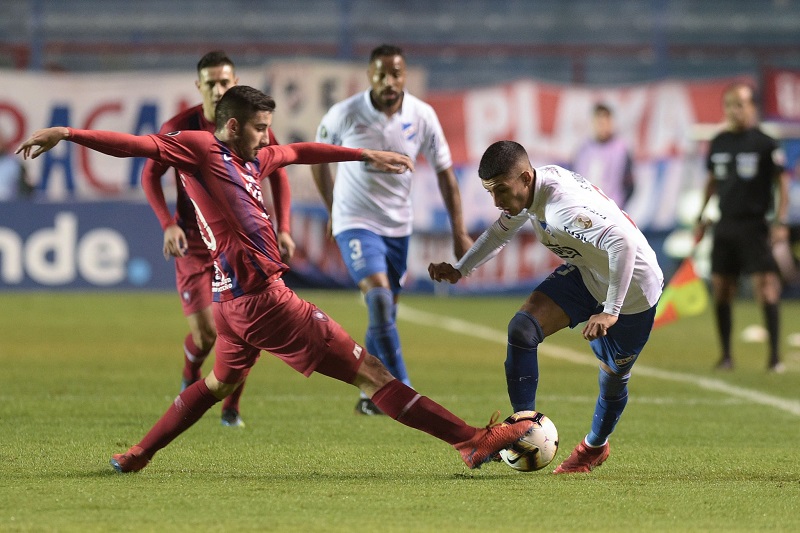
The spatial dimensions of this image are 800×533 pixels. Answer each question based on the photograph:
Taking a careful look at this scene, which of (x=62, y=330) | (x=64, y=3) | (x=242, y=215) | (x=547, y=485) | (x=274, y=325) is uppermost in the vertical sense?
(x=64, y=3)

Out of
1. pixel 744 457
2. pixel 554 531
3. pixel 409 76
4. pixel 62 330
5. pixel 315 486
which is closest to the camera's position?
pixel 554 531

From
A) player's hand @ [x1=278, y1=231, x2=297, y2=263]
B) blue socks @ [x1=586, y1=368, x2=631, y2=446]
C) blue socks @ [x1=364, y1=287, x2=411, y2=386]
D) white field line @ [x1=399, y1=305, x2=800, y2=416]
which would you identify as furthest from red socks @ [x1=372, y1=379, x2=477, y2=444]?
white field line @ [x1=399, y1=305, x2=800, y2=416]

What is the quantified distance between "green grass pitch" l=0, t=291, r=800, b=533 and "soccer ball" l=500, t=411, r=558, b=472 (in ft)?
0.32

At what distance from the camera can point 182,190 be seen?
7.31 m

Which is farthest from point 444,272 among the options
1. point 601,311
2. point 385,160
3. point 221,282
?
point 221,282

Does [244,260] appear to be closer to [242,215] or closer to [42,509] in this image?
[242,215]

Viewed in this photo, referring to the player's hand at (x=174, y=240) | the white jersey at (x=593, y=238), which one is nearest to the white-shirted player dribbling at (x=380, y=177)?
the player's hand at (x=174, y=240)

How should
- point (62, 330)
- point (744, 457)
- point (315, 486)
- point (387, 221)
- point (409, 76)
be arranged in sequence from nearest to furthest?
point (315, 486) → point (744, 457) → point (387, 221) → point (62, 330) → point (409, 76)

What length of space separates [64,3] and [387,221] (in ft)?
62.3

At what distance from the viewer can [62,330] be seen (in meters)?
13.3

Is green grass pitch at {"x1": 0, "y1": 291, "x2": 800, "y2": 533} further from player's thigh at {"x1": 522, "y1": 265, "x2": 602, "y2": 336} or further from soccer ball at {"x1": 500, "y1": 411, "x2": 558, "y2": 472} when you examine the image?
player's thigh at {"x1": 522, "y1": 265, "x2": 602, "y2": 336}

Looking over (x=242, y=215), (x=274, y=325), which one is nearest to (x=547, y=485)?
(x=274, y=325)

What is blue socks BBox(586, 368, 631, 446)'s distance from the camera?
19.3ft

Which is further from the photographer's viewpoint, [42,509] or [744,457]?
[744,457]
